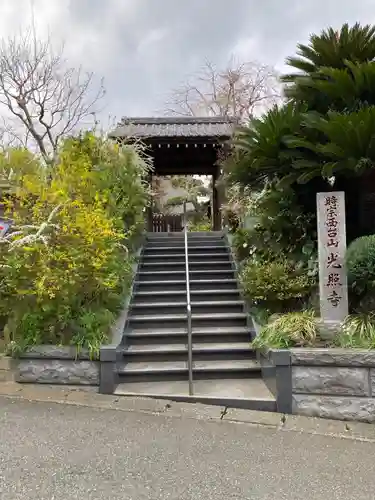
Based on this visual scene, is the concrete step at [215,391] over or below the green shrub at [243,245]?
below

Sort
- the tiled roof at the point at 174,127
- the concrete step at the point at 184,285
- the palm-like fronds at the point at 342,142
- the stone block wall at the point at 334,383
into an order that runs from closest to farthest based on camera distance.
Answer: the stone block wall at the point at 334,383
the palm-like fronds at the point at 342,142
the concrete step at the point at 184,285
the tiled roof at the point at 174,127

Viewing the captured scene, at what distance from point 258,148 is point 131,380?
3.55 meters

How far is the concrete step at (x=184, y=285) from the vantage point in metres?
7.12

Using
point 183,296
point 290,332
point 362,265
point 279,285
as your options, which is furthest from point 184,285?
point 362,265

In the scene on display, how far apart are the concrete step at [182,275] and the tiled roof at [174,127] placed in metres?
3.33

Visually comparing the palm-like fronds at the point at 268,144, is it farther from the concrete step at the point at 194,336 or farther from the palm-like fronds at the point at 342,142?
the concrete step at the point at 194,336

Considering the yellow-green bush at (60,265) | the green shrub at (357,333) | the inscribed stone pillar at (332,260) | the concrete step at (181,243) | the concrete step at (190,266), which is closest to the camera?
the green shrub at (357,333)

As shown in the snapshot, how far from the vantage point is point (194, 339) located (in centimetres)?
579

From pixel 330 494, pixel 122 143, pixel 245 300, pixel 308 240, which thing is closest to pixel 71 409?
pixel 330 494

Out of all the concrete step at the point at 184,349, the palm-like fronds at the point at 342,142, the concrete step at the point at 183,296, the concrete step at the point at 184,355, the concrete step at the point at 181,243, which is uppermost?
the palm-like fronds at the point at 342,142

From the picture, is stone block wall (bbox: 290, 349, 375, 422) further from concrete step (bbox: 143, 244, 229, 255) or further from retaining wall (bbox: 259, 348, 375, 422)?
concrete step (bbox: 143, 244, 229, 255)

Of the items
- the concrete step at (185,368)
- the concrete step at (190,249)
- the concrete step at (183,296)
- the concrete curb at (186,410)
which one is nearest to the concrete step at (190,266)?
the concrete step at (190,249)

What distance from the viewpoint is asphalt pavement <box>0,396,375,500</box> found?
2.82 metres

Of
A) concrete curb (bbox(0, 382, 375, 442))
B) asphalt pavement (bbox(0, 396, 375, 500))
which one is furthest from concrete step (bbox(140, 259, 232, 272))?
asphalt pavement (bbox(0, 396, 375, 500))
